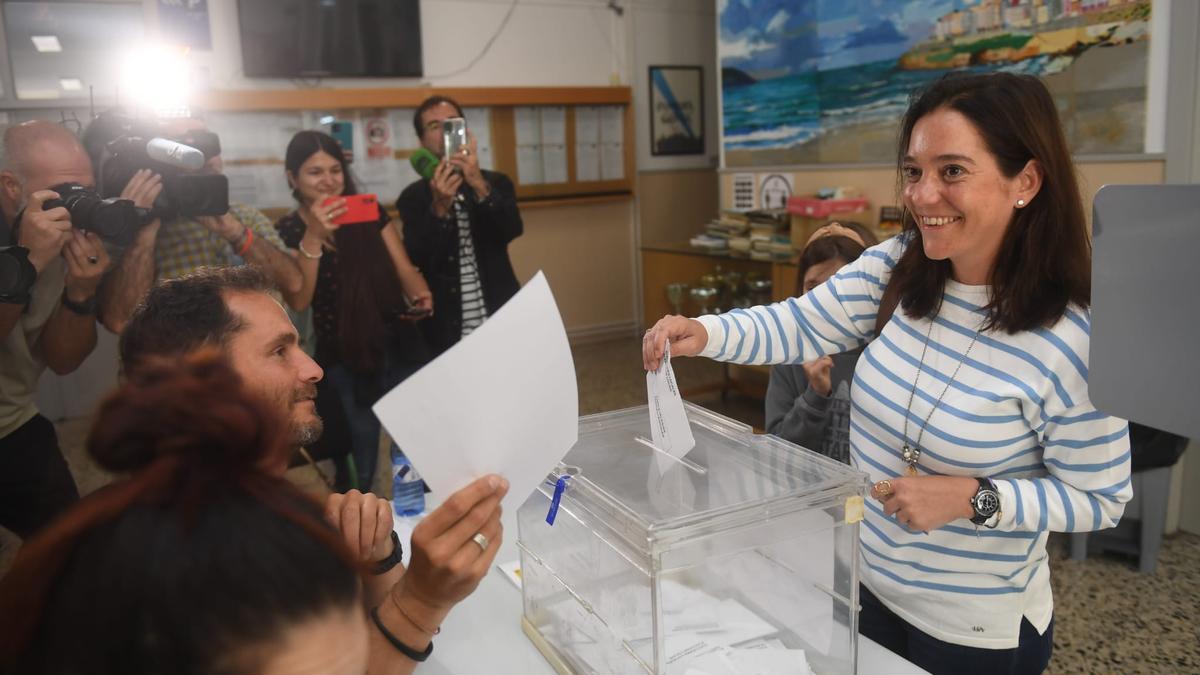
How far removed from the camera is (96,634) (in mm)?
536

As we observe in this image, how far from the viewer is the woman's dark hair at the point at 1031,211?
117cm

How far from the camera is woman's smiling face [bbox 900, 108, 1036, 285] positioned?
3.92 feet

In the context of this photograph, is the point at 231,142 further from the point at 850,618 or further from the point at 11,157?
the point at 850,618

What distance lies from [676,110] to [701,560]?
18.2 feet

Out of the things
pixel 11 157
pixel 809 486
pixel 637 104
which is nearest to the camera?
pixel 809 486

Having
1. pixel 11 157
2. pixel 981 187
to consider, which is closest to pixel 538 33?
pixel 11 157

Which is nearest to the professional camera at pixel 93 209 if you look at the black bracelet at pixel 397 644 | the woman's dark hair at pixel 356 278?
the woman's dark hair at pixel 356 278

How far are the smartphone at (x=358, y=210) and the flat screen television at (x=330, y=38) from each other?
2553 mm

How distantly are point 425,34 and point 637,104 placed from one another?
160 centimetres

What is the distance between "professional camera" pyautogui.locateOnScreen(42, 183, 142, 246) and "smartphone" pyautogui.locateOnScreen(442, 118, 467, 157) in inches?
40.9

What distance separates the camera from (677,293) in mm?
4574

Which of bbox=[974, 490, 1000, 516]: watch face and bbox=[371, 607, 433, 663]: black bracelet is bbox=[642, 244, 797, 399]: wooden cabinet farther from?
bbox=[371, 607, 433, 663]: black bracelet

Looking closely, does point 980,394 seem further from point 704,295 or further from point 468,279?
point 704,295

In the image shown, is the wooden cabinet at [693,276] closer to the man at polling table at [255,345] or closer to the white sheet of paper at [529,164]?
the white sheet of paper at [529,164]
